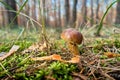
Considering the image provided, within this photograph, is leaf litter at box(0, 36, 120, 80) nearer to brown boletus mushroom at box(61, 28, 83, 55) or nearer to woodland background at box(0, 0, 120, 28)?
brown boletus mushroom at box(61, 28, 83, 55)

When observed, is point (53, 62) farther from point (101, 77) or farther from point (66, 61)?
point (101, 77)

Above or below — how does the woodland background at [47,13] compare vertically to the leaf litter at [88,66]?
above

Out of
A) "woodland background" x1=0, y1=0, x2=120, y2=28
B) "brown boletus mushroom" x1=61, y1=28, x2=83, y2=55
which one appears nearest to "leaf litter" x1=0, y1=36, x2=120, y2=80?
"brown boletus mushroom" x1=61, y1=28, x2=83, y2=55

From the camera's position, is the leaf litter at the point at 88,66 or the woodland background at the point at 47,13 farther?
the woodland background at the point at 47,13

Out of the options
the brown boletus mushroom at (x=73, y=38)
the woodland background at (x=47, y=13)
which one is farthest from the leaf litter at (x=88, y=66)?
the woodland background at (x=47, y=13)

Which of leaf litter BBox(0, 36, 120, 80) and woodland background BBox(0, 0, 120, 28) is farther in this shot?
woodland background BBox(0, 0, 120, 28)

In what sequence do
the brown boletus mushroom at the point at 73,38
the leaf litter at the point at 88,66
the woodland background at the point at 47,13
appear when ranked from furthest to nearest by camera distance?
the woodland background at the point at 47,13 → the brown boletus mushroom at the point at 73,38 → the leaf litter at the point at 88,66

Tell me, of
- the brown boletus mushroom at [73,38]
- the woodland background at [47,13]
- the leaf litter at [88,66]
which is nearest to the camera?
the leaf litter at [88,66]

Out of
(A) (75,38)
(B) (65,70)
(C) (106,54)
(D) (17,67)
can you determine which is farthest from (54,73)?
(C) (106,54)

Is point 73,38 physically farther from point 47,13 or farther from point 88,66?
point 47,13

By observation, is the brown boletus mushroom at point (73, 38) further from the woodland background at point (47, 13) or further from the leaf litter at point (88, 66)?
the woodland background at point (47, 13)

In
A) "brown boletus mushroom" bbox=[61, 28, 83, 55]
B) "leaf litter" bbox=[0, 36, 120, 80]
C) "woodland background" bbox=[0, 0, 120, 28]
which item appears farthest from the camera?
"woodland background" bbox=[0, 0, 120, 28]
